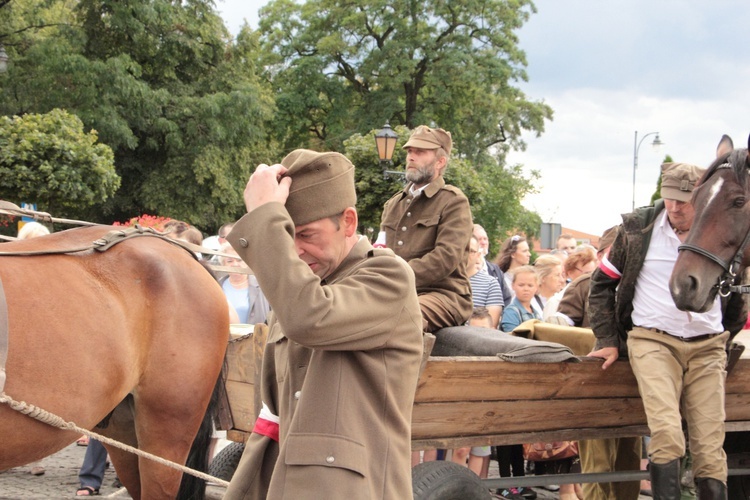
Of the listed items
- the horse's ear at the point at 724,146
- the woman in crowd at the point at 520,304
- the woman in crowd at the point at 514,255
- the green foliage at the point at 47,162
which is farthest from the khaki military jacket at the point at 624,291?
the green foliage at the point at 47,162

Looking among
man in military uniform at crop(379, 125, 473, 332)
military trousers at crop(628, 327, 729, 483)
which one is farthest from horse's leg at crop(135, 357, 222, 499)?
military trousers at crop(628, 327, 729, 483)

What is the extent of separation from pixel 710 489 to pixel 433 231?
6.15ft

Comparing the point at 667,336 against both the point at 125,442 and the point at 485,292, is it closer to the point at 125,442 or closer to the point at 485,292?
the point at 125,442

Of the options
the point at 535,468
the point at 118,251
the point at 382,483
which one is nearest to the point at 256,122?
the point at 535,468

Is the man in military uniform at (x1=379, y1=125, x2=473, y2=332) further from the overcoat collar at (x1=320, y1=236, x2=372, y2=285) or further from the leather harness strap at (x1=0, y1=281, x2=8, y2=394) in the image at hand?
the overcoat collar at (x1=320, y1=236, x2=372, y2=285)

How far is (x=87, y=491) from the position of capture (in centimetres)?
588

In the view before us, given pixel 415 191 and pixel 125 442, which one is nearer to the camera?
pixel 125 442

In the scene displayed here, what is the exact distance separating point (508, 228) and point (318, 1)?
39.5 feet

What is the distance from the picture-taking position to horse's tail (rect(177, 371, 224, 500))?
4.38 metres

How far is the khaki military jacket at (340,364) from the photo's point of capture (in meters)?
1.86

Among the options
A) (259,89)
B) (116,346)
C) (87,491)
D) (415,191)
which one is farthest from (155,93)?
(116,346)

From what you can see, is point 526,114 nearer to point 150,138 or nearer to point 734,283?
point 150,138

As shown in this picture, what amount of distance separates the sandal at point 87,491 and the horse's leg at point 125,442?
161 centimetres

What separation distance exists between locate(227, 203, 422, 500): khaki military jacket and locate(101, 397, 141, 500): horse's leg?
2.41 m
